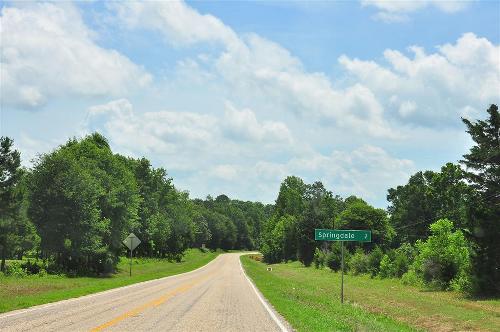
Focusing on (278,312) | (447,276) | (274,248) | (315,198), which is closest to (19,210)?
(447,276)

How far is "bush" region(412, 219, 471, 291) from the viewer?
39.0 m

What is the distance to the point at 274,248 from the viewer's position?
4825 inches

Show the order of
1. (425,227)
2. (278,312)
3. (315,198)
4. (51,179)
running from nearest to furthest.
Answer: (278,312) → (51,179) → (425,227) → (315,198)

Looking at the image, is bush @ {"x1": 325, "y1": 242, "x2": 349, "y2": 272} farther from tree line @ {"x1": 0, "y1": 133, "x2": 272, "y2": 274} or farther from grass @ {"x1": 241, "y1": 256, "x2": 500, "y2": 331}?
grass @ {"x1": 241, "y1": 256, "x2": 500, "y2": 331}

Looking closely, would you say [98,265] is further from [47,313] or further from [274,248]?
[274,248]

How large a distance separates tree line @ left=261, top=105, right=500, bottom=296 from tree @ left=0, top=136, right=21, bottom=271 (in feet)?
130

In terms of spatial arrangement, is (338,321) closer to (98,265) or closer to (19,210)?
(98,265)

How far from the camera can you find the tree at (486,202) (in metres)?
31.2

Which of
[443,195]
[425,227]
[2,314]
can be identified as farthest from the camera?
[425,227]

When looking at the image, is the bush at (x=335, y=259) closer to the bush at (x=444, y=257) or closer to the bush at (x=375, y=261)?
the bush at (x=375, y=261)

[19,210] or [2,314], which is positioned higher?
[19,210]

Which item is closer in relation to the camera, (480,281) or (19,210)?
(480,281)

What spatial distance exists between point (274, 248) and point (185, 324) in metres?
109

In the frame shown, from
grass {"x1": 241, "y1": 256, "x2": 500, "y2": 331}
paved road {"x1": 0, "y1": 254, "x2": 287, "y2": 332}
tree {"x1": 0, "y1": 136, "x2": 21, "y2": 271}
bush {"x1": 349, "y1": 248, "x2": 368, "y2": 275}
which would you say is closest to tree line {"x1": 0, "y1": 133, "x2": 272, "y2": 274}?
tree {"x1": 0, "y1": 136, "x2": 21, "y2": 271}
